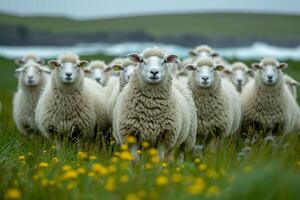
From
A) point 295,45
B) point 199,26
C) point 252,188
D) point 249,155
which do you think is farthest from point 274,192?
point 199,26

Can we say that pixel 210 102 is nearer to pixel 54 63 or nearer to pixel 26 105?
pixel 54 63

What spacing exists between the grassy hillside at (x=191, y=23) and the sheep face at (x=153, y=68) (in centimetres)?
4524

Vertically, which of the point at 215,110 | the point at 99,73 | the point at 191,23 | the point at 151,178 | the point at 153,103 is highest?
the point at 191,23

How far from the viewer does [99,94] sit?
8.87m

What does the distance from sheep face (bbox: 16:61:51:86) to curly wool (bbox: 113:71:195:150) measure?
2559mm

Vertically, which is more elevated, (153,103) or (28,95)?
(153,103)

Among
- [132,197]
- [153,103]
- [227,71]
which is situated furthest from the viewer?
[227,71]

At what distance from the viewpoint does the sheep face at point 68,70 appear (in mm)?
8062

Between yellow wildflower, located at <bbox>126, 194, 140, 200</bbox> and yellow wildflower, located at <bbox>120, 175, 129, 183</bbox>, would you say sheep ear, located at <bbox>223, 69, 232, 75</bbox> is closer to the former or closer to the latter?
yellow wildflower, located at <bbox>120, 175, 129, 183</bbox>

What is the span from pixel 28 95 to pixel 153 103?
129 inches

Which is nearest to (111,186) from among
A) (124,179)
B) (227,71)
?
(124,179)

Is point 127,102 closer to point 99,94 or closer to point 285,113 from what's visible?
point 99,94

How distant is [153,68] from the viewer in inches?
263

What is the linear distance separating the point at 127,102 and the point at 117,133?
386mm
